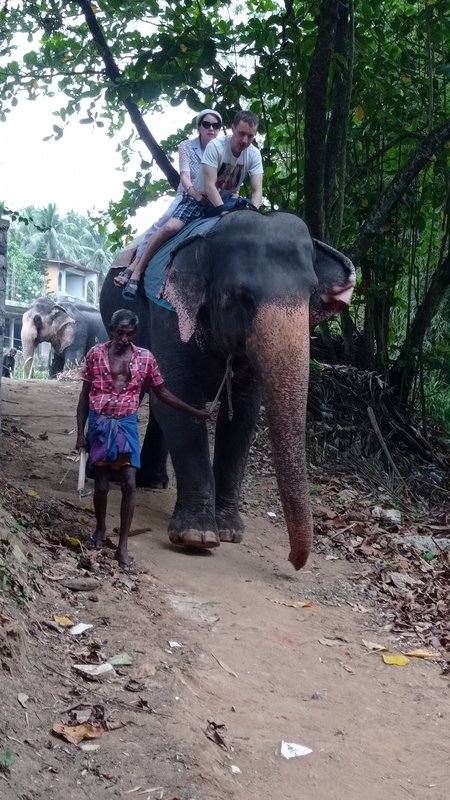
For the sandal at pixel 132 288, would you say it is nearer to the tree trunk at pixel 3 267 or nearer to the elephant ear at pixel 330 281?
the tree trunk at pixel 3 267

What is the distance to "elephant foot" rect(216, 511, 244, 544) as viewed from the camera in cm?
683

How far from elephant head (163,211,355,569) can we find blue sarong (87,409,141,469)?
81 centimetres

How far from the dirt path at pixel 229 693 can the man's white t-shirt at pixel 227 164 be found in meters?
2.58

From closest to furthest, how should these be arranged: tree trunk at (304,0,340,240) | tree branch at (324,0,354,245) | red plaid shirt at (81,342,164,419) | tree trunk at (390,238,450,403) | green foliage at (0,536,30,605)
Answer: green foliage at (0,536,30,605) → red plaid shirt at (81,342,164,419) → tree trunk at (304,0,340,240) → tree branch at (324,0,354,245) → tree trunk at (390,238,450,403)

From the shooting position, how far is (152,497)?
305 inches

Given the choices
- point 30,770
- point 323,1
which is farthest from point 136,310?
point 30,770

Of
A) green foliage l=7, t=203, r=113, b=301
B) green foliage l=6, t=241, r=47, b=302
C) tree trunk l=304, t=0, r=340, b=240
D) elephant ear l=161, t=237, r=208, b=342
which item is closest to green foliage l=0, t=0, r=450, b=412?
tree trunk l=304, t=0, r=340, b=240

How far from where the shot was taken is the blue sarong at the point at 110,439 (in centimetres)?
544

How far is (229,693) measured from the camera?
407 centimetres

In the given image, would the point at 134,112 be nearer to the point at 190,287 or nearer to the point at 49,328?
the point at 190,287

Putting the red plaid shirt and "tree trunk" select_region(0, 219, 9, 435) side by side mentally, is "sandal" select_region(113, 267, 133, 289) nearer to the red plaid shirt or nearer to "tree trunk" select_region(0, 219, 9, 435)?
"tree trunk" select_region(0, 219, 9, 435)

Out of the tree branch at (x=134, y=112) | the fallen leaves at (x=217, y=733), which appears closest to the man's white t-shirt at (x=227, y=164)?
the tree branch at (x=134, y=112)

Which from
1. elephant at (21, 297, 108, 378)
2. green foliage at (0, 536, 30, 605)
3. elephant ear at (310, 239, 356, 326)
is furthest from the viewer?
elephant at (21, 297, 108, 378)

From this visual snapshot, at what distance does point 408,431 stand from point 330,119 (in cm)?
340
